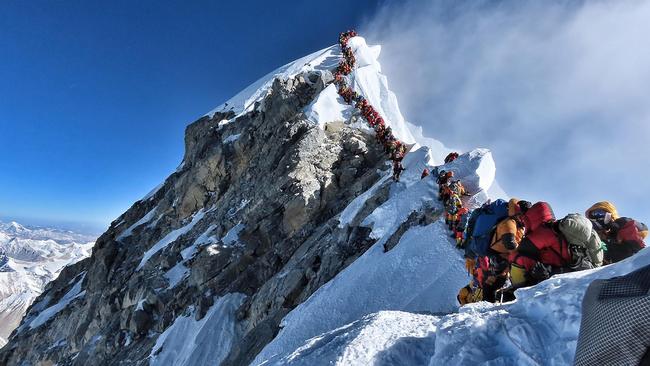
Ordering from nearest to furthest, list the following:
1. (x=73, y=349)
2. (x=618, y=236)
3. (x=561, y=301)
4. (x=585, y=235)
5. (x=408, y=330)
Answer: (x=561, y=301), (x=408, y=330), (x=585, y=235), (x=618, y=236), (x=73, y=349)

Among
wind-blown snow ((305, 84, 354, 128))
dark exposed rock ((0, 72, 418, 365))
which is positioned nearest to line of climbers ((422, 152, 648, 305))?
dark exposed rock ((0, 72, 418, 365))

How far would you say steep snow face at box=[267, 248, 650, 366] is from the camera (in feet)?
14.1

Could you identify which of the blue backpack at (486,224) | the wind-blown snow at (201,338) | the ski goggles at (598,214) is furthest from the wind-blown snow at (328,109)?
the ski goggles at (598,214)

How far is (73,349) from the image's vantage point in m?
36.2

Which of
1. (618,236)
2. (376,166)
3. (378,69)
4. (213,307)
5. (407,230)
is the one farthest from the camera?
(378,69)

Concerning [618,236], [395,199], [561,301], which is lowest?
[561,301]

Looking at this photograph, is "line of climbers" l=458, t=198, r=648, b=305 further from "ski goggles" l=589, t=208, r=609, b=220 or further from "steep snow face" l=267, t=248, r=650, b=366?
"steep snow face" l=267, t=248, r=650, b=366

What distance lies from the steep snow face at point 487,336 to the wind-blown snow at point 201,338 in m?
16.3

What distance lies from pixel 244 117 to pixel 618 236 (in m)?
36.0

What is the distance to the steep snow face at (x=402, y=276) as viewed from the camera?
1099cm

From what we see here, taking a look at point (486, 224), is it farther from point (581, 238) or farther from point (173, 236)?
point (173, 236)

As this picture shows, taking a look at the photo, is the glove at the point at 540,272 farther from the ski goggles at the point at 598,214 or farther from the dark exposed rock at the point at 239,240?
the dark exposed rock at the point at 239,240

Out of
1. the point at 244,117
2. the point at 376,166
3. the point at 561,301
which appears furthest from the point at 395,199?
the point at 244,117

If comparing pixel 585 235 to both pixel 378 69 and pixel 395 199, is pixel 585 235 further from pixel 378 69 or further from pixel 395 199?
pixel 378 69
